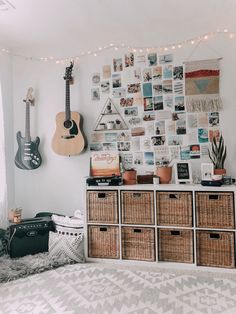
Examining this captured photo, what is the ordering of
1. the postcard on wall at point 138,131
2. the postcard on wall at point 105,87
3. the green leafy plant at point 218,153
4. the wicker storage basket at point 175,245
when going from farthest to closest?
1. the postcard on wall at point 105,87
2. the postcard on wall at point 138,131
3. the green leafy plant at point 218,153
4. the wicker storage basket at point 175,245

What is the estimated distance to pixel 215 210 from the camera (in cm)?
242

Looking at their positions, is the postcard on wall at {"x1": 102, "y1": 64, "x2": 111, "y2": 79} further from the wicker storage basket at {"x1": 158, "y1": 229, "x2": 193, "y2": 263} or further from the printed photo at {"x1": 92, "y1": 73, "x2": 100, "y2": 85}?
the wicker storage basket at {"x1": 158, "y1": 229, "x2": 193, "y2": 263}

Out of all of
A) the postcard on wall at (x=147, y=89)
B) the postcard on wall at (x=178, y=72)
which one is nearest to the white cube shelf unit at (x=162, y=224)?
the postcard on wall at (x=147, y=89)

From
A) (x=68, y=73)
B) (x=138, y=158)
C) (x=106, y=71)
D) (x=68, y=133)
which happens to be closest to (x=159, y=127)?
(x=138, y=158)

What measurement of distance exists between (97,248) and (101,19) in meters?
2.15

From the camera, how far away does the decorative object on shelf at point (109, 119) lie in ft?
9.80

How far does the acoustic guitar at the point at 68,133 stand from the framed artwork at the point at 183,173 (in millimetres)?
999

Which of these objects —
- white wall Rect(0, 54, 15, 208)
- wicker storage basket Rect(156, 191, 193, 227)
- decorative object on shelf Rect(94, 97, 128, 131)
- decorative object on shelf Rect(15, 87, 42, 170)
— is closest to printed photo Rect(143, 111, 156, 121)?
decorative object on shelf Rect(94, 97, 128, 131)

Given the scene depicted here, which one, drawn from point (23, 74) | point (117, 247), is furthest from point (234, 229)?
point (23, 74)

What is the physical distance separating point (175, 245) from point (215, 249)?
0.33 m

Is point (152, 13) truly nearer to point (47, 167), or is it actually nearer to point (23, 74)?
point (23, 74)

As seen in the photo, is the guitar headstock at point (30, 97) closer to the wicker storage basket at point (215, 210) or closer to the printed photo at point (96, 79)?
the printed photo at point (96, 79)

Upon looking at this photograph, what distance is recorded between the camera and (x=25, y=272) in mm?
2406

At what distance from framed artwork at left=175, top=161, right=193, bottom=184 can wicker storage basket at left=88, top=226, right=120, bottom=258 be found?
748 mm
